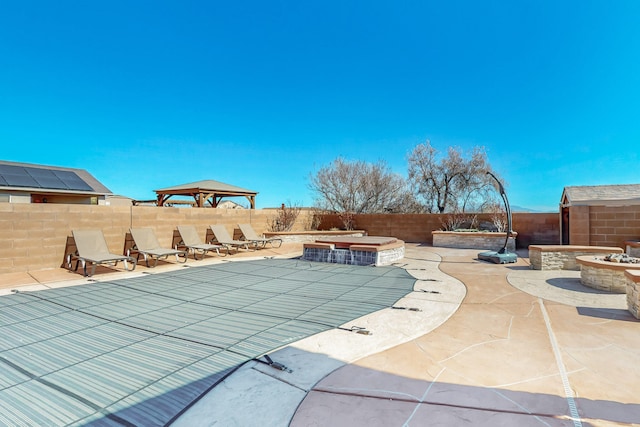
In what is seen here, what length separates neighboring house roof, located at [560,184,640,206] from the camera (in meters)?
10.2

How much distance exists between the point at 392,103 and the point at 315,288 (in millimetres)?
15073

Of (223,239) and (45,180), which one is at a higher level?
(45,180)

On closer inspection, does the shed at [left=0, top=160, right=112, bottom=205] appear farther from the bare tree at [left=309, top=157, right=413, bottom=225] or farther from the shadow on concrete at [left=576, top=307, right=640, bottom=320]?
the shadow on concrete at [left=576, top=307, right=640, bottom=320]

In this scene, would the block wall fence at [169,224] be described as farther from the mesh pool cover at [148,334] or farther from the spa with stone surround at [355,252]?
the spa with stone surround at [355,252]

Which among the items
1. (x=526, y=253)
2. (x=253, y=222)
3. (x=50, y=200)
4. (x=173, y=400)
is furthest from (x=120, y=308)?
(x=50, y=200)

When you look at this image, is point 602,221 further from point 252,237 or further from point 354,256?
point 252,237

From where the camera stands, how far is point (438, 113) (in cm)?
1891

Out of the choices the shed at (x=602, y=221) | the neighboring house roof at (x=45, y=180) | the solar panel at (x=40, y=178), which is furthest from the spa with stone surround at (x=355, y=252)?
the solar panel at (x=40, y=178)

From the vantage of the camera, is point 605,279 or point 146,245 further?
point 146,245

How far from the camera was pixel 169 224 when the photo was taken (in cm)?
1051

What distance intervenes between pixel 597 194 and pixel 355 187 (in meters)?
11.2

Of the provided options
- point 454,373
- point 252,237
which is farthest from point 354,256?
point 454,373

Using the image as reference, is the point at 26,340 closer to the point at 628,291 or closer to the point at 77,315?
the point at 77,315

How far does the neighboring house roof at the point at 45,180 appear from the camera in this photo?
1343 centimetres
